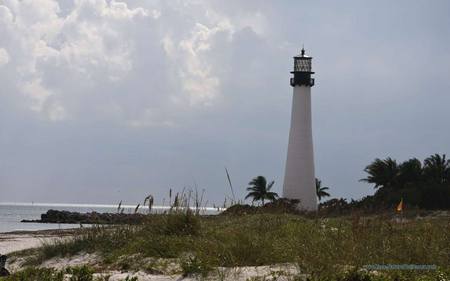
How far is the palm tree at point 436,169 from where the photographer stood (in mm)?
55281

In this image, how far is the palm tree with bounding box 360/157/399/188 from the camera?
56.8 meters

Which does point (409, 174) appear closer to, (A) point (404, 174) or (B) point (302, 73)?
(A) point (404, 174)

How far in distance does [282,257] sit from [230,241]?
4.84 ft

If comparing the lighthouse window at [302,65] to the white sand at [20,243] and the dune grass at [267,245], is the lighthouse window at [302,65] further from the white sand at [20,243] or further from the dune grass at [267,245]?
the dune grass at [267,245]

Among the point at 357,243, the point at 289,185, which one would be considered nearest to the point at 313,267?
the point at 357,243

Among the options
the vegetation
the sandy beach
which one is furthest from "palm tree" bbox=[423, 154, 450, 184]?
the sandy beach

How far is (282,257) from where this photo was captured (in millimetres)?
11445

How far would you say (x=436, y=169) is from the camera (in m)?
56.1

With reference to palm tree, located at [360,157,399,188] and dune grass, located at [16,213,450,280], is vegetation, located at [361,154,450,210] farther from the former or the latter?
dune grass, located at [16,213,450,280]

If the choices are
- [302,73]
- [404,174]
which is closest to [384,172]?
[404,174]

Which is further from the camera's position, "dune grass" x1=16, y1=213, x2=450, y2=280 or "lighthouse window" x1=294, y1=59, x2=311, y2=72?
"lighthouse window" x1=294, y1=59, x2=311, y2=72

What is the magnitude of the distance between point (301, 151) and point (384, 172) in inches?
508

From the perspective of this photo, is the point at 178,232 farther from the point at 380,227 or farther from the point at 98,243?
the point at 380,227

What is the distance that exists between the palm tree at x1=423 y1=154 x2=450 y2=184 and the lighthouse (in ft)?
39.5
